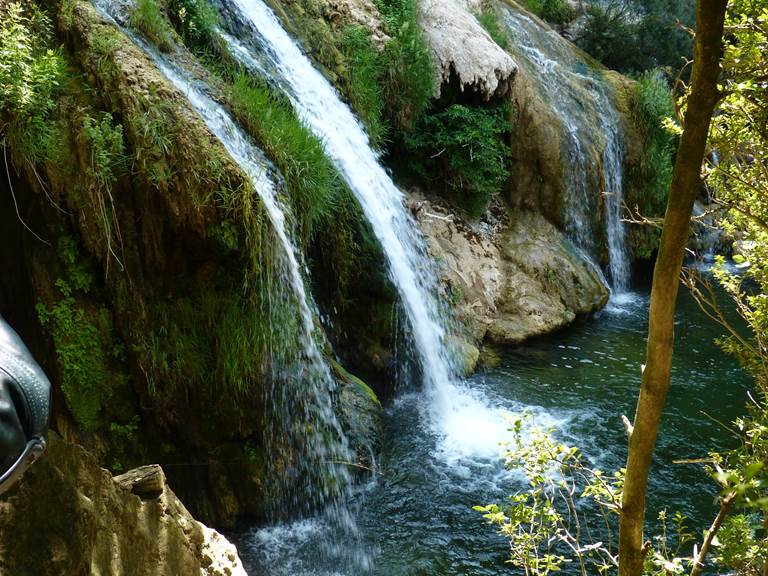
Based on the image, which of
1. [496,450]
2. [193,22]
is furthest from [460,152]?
[496,450]

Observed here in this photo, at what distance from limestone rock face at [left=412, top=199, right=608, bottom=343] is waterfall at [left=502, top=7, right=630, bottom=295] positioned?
0.75m

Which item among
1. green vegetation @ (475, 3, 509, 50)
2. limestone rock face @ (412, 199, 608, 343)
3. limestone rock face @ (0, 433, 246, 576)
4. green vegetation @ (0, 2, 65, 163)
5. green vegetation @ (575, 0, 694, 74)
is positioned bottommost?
limestone rock face @ (0, 433, 246, 576)

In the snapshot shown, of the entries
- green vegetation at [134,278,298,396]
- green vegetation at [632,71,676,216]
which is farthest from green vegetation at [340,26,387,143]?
green vegetation at [632,71,676,216]

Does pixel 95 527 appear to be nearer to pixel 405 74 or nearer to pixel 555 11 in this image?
pixel 405 74

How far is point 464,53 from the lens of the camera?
9102 mm

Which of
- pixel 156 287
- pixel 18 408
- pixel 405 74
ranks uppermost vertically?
pixel 405 74

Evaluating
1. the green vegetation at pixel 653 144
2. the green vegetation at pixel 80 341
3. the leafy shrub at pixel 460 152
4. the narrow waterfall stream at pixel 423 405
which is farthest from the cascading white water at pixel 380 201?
the green vegetation at pixel 653 144

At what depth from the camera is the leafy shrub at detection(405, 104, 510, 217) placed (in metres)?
8.80

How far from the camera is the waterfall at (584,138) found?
33.7 feet

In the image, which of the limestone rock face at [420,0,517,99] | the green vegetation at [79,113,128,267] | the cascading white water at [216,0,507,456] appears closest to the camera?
the green vegetation at [79,113,128,267]

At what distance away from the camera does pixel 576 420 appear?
643cm

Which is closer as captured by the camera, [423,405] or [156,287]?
[156,287]

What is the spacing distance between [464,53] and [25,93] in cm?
640

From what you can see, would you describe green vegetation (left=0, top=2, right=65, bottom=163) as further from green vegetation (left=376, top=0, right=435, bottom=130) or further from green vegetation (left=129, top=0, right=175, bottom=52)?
green vegetation (left=376, top=0, right=435, bottom=130)
